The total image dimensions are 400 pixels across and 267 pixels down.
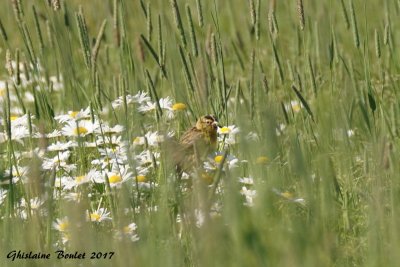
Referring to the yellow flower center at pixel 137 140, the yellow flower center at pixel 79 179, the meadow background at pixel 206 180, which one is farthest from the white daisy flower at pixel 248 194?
the yellow flower center at pixel 137 140

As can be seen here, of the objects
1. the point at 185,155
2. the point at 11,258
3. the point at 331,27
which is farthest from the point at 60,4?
the point at 11,258

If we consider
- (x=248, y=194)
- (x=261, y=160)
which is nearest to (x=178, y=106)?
(x=248, y=194)

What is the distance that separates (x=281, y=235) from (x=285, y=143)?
1.67 m

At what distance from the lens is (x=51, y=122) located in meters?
4.07

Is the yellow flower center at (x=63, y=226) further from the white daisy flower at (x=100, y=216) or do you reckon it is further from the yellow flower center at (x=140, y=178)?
the yellow flower center at (x=140, y=178)

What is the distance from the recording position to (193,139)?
A: 370 cm

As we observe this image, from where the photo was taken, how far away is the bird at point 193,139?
3.60m

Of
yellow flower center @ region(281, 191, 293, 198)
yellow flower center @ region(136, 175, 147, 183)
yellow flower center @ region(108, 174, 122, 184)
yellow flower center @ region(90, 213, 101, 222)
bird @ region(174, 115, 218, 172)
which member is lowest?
yellow flower center @ region(281, 191, 293, 198)

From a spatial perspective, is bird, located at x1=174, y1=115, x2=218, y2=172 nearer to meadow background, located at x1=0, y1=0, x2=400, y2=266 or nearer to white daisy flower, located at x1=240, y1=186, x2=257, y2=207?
meadow background, located at x1=0, y1=0, x2=400, y2=266

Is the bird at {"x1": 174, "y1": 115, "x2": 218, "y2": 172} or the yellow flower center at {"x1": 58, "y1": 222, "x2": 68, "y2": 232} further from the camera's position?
the bird at {"x1": 174, "y1": 115, "x2": 218, "y2": 172}

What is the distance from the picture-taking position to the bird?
3.60 metres

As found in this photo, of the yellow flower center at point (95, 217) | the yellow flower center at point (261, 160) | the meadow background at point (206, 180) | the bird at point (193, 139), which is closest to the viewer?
the meadow background at point (206, 180)

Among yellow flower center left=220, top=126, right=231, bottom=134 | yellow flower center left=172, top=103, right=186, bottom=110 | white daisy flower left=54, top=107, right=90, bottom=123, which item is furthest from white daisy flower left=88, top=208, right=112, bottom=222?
yellow flower center left=172, top=103, right=186, bottom=110

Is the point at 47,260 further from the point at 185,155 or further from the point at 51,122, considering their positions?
the point at 51,122
